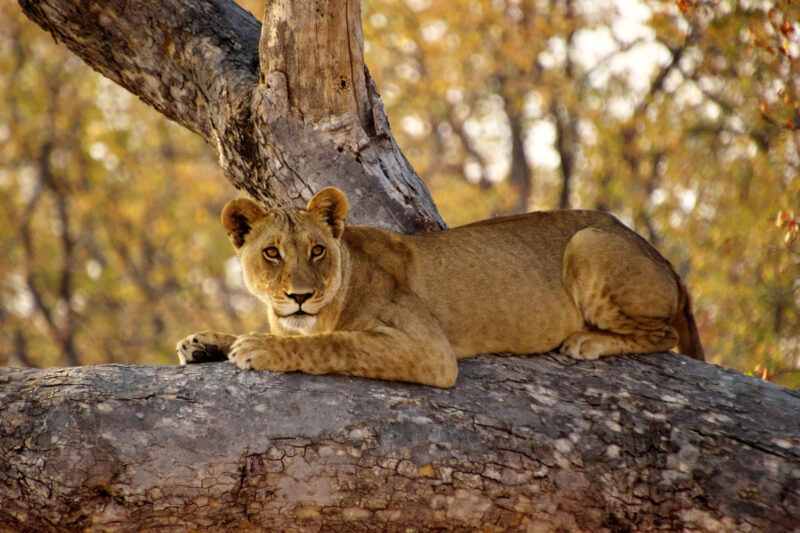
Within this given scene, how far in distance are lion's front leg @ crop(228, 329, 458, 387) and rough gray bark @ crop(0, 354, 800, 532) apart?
95 mm

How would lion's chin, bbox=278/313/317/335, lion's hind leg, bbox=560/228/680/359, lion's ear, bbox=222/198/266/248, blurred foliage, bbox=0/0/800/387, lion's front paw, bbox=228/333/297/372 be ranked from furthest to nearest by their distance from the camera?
blurred foliage, bbox=0/0/800/387, lion's hind leg, bbox=560/228/680/359, lion's ear, bbox=222/198/266/248, lion's chin, bbox=278/313/317/335, lion's front paw, bbox=228/333/297/372

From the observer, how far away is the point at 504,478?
3.71 metres

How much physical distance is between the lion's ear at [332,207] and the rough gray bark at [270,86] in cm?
75

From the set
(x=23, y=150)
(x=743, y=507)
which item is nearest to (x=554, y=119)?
(x=23, y=150)

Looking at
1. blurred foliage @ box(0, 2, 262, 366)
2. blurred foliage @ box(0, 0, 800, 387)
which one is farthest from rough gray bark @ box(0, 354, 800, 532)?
blurred foliage @ box(0, 2, 262, 366)

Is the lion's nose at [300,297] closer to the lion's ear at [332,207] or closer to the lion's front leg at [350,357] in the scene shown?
the lion's front leg at [350,357]

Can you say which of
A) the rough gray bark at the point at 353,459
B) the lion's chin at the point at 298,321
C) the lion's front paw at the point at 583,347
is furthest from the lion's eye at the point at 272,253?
the lion's front paw at the point at 583,347

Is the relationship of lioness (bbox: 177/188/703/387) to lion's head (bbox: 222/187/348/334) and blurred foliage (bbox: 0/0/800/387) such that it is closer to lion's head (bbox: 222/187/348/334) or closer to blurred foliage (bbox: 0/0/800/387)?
lion's head (bbox: 222/187/348/334)

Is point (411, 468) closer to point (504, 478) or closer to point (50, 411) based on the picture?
point (504, 478)

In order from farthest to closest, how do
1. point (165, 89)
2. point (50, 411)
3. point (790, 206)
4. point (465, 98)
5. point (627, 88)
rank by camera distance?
point (465, 98) < point (627, 88) < point (790, 206) < point (165, 89) < point (50, 411)

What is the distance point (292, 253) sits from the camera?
15.0 feet

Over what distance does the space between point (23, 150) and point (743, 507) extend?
660 inches

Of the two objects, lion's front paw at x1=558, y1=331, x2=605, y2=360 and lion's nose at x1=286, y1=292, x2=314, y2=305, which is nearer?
lion's nose at x1=286, y1=292, x2=314, y2=305

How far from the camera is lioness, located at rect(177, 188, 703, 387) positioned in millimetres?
4301
